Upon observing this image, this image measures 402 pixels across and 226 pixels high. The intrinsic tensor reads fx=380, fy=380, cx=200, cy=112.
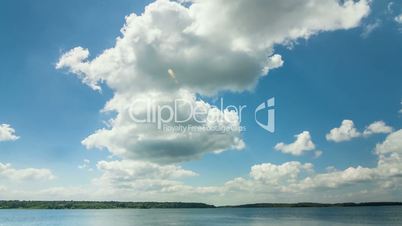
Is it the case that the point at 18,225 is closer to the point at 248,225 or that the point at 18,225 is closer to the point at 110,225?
the point at 110,225

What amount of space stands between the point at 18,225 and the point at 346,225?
95843 millimetres

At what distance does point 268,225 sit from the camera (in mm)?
103562

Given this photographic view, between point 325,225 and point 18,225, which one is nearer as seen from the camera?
point 325,225

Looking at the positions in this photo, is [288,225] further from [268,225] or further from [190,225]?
[190,225]

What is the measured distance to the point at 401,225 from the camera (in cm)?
10150

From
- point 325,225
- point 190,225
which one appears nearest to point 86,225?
point 190,225

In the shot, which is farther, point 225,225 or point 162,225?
point 225,225

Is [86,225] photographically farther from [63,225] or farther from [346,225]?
[346,225]

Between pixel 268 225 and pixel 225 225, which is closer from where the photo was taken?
pixel 268 225

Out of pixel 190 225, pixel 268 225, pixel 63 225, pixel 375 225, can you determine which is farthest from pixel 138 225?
pixel 375 225

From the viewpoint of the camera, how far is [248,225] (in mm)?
109312

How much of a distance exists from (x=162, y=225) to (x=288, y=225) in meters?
35.0

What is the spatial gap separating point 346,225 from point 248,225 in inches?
1087

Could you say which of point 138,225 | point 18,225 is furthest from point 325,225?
point 18,225
